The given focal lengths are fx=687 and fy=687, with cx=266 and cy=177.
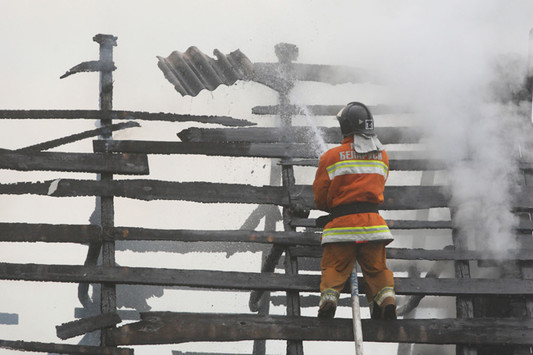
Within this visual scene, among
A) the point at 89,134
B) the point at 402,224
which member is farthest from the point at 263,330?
the point at 89,134

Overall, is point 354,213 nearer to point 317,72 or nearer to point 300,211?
point 300,211

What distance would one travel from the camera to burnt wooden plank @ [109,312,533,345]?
511 centimetres

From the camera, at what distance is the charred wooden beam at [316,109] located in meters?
6.71

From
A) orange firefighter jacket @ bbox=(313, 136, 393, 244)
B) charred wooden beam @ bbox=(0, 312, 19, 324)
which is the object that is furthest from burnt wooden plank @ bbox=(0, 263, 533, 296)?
charred wooden beam @ bbox=(0, 312, 19, 324)

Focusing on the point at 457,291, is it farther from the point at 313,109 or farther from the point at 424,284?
the point at 313,109

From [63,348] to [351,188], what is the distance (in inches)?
95.7

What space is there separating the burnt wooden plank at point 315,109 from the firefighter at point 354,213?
1.66 metres

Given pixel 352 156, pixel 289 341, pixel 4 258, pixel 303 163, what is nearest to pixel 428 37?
pixel 303 163

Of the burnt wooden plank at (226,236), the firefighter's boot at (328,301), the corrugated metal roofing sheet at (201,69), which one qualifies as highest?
the corrugated metal roofing sheet at (201,69)

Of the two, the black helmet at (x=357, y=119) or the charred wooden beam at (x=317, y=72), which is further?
the charred wooden beam at (x=317, y=72)

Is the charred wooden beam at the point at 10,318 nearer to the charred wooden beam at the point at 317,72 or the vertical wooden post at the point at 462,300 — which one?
the charred wooden beam at the point at 317,72

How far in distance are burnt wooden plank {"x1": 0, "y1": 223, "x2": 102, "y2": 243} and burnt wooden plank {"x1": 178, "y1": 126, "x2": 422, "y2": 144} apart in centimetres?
118

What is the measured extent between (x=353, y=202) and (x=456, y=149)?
1.83m

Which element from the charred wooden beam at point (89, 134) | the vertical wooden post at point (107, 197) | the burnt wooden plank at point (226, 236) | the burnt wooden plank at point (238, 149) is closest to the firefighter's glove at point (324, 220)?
the burnt wooden plank at point (226, 236)
